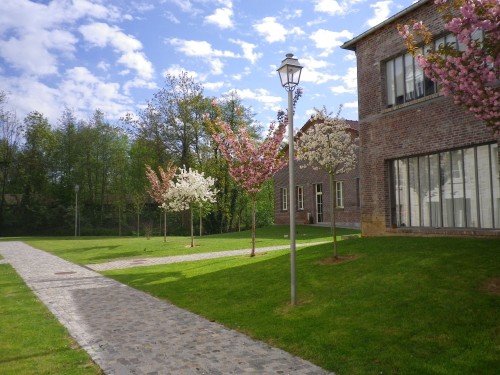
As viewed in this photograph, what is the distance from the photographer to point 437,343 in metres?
5.68

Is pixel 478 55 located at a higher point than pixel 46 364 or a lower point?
higher

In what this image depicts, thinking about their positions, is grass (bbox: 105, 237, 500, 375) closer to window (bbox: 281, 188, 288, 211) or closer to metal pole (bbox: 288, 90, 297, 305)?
metal pole (bbox: 288, 90, 297, 305)

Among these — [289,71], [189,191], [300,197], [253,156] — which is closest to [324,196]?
[300,197]

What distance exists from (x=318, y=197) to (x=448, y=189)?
1954cm

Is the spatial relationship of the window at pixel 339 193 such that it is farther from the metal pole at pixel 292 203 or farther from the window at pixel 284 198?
the metal pole at pixel 292 203

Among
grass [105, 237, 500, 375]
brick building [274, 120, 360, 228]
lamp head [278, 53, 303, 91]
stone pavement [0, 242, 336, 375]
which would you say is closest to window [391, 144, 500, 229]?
grass [105, 237, 500, 375]

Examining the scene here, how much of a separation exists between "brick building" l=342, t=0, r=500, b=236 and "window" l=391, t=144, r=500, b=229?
0.03 m

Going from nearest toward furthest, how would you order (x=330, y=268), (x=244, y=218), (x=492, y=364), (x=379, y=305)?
(x=492, y=364), (x=379, y=305), (x=330, y=268), (x=244, y=218)

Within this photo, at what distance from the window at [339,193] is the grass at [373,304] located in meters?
16.5

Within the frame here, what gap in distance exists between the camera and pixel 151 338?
6848 millimetres

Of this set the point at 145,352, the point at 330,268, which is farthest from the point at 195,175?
the point at 145,352

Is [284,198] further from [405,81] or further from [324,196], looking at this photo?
[405,81]

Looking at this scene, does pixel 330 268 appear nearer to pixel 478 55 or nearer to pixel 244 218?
pixel 478 55

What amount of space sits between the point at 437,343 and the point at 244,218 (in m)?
48.5
